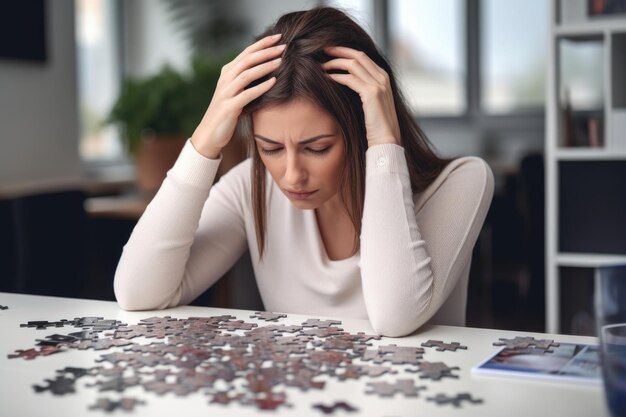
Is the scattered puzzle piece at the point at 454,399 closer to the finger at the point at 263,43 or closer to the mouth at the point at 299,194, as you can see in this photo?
the mouth at the point at 299,194

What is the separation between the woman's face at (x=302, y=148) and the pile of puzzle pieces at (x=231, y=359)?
276mm

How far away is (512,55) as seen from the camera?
292 inches

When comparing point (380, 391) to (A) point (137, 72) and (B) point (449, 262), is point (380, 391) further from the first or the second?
(A) point (137, 72)

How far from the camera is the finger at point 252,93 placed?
1699 millimetres

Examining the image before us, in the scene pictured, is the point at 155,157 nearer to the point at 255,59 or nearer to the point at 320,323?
the point at 255,59

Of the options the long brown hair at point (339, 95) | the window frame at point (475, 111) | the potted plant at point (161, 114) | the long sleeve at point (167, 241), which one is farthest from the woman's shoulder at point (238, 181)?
the window frame at point (475, 111)

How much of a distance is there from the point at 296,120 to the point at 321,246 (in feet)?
1.25

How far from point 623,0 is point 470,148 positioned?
4.27 metres

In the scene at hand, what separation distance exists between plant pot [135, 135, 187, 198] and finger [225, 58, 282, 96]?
8.12 feet

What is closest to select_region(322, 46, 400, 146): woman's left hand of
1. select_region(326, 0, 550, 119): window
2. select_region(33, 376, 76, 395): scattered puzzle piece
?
select_region(33, 376, 76, 395): scattered puzzle piece

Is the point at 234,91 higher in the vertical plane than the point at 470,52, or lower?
lower

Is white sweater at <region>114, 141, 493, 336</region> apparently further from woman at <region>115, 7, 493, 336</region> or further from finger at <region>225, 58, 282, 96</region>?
finger at <region>225, 58, 282, 96</region>

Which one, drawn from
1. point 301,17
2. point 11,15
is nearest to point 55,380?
point 301,17

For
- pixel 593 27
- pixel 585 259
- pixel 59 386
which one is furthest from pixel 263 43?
pixel 585 259
